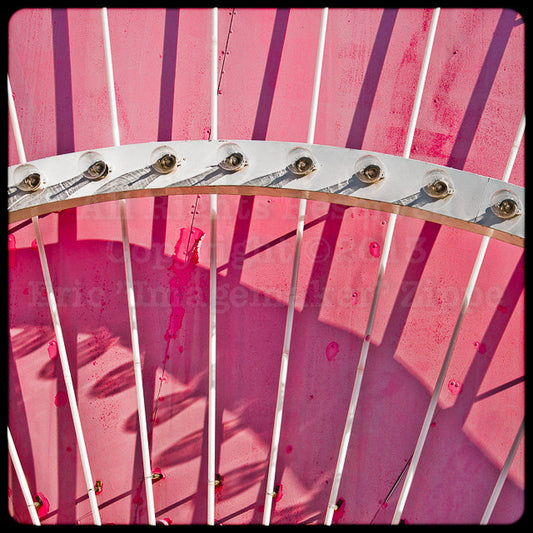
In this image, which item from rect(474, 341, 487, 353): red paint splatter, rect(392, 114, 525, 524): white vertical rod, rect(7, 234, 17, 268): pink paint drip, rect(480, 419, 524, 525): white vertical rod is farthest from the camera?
rect(7, 234, 17, 268): pink paint drip

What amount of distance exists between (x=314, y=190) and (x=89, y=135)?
4197mm

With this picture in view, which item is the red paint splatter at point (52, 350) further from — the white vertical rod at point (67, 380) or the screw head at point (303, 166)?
the screw head at point (303, 166)

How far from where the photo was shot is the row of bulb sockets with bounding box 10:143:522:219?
5.74 meters

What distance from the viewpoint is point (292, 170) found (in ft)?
19.2

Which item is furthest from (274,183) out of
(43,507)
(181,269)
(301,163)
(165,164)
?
(43,507)

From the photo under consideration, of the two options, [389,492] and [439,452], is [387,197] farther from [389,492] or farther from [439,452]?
[389,492]

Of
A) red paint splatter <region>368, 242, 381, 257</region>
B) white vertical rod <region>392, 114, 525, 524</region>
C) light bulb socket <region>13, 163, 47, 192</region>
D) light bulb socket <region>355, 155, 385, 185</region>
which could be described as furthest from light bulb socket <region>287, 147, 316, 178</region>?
light bulb socket <region>13, 163, 47, 192</region>

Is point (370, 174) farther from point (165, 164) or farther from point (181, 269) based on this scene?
point (181, 269)

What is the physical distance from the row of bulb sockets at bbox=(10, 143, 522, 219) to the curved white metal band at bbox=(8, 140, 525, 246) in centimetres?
5

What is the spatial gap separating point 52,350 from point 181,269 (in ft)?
8.31

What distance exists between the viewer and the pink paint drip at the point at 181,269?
757cm

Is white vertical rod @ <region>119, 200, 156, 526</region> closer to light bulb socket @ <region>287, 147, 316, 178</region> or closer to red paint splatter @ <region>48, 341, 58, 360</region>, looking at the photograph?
red paint splatter @ <region>48, 341, 58, 360</region>

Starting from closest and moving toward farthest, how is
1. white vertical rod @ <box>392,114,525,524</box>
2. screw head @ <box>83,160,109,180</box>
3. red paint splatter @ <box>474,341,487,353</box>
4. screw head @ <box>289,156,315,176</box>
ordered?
screw head @ <box>289,156,315,176</box>, screw head @ <box>83,160,109,180</box>, white vertical rod @ <box>392,114,525,524</box>, red paint splatter @ <box>474,341,487,353</box>

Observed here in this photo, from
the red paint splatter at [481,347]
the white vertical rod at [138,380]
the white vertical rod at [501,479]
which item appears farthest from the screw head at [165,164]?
the white vertical rod at [501,479]
